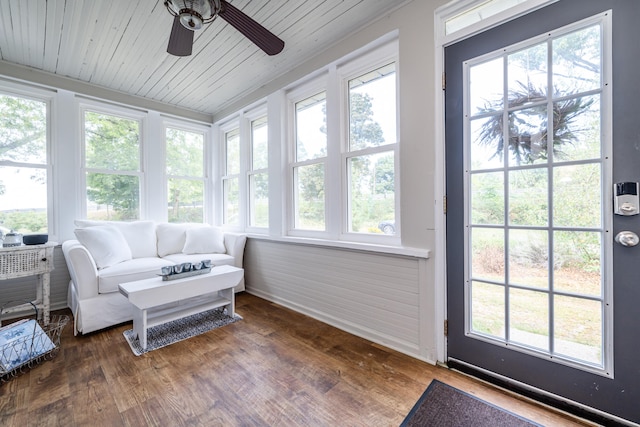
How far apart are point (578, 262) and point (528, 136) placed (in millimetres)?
719

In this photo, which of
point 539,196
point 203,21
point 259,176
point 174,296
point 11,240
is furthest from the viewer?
point 259,176

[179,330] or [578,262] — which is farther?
[179,330]


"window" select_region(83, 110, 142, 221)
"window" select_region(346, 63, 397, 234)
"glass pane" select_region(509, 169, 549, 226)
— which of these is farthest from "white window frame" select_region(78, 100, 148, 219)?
"glass pane" select_region(509, 169, 549, 226)

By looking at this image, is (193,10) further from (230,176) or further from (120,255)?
(230,176)

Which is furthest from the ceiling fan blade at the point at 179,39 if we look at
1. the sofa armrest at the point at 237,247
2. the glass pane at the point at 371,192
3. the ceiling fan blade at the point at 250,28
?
the sofa armrest at the point at 237,247

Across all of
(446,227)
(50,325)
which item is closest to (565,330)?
(446,227)

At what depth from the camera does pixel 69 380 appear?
1.63 meters

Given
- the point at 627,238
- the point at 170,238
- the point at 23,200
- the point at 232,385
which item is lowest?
the point at 232,385

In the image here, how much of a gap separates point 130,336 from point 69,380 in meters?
0.58

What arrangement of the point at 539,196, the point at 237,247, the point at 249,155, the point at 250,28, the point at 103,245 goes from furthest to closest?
the point at 249,155, the point at 237,247, the point at 103,245, the point at 250,28, the point at 539,196

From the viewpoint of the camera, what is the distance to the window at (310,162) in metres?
2.69

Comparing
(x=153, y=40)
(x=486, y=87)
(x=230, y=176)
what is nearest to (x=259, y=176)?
(x=230, y=176)

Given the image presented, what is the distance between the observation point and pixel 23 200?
9.12ft

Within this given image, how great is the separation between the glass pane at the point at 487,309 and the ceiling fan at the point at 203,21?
2106 mm
